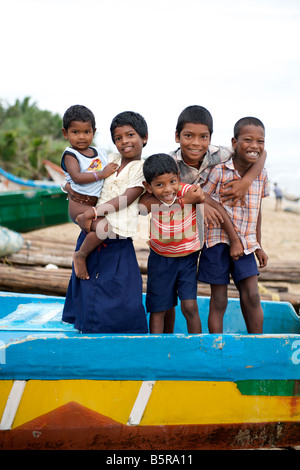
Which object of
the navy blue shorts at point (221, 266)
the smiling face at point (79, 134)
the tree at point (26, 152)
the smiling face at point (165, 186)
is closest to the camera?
the smiling face at point (165, 186)

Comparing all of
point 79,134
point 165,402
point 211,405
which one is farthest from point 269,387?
point 79,134

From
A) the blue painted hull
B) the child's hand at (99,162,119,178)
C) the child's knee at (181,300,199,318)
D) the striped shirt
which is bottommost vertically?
the blue painted hull

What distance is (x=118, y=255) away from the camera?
8.98 feet

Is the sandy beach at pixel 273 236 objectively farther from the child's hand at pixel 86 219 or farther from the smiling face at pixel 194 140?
the child's hand at pixel 86 219

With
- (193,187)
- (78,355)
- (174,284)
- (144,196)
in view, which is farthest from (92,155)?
(78,355)

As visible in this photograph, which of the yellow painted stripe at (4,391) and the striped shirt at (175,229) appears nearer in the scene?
the yellow painted stripe at (4,391)

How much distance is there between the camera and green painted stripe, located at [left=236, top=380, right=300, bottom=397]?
8.11 feet

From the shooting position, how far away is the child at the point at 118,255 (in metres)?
2.59

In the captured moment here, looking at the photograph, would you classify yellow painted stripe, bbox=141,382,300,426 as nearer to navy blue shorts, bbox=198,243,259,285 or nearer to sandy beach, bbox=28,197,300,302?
navy blue shorts, bbox=198,243,259,285

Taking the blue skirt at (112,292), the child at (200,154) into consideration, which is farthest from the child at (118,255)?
the child at (200,154)

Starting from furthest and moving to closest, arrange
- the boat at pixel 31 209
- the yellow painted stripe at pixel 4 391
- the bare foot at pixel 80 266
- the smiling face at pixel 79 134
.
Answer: the boat at pixel 31 209
the bare foot at pixel 80 266
the smiling face at pixel 79 134
the yellow painted stripe at pixel 4 391

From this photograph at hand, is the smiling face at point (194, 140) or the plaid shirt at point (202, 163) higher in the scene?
the smiling face at point (194, 140)

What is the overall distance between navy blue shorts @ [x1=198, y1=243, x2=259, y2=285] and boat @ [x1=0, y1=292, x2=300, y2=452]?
495mm

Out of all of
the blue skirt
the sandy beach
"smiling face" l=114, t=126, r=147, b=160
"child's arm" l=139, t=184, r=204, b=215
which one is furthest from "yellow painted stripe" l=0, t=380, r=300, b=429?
the sandy beach
